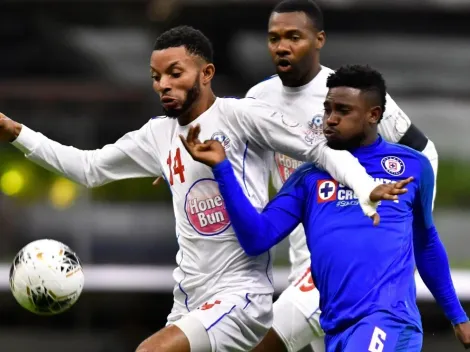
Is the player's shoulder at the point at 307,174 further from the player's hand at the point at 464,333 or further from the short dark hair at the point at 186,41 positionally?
the player's hand at the point at 464,333

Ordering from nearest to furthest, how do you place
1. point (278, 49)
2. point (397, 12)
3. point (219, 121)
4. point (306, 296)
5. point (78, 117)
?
point (219, 121) → point (278, 49) → point (306, 296) → point (78, 117) → point (397, 12)

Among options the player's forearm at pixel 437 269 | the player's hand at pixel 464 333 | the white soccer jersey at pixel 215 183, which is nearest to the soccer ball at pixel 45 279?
the white soccer jersey at pixel 215 183

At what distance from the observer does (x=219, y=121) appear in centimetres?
503

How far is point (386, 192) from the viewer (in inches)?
175

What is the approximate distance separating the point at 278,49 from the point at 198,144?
1.01m

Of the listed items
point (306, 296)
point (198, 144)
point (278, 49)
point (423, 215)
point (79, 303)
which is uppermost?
point (278, 49)

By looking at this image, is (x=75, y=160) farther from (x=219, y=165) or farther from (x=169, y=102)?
(x=219, y=165)

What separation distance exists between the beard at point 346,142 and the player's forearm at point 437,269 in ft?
1.59

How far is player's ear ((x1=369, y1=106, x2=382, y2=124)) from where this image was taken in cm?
484

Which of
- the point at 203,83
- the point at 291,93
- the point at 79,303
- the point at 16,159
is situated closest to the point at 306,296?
the point at 291,93

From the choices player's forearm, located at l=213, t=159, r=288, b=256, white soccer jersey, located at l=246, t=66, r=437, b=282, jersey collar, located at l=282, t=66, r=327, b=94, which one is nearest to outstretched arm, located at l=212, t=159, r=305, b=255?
player's forearm, located at l=213, t=159, r=288, b=256

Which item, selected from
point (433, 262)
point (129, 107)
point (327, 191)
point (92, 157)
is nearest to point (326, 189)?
point (327, 191)

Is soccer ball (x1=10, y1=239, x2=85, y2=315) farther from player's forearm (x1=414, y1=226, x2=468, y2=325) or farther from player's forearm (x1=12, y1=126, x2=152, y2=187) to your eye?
player's forearm (x1=414, y1=226, x2=468, y2=325)

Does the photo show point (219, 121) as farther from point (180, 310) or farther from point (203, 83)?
point (180, 310)
